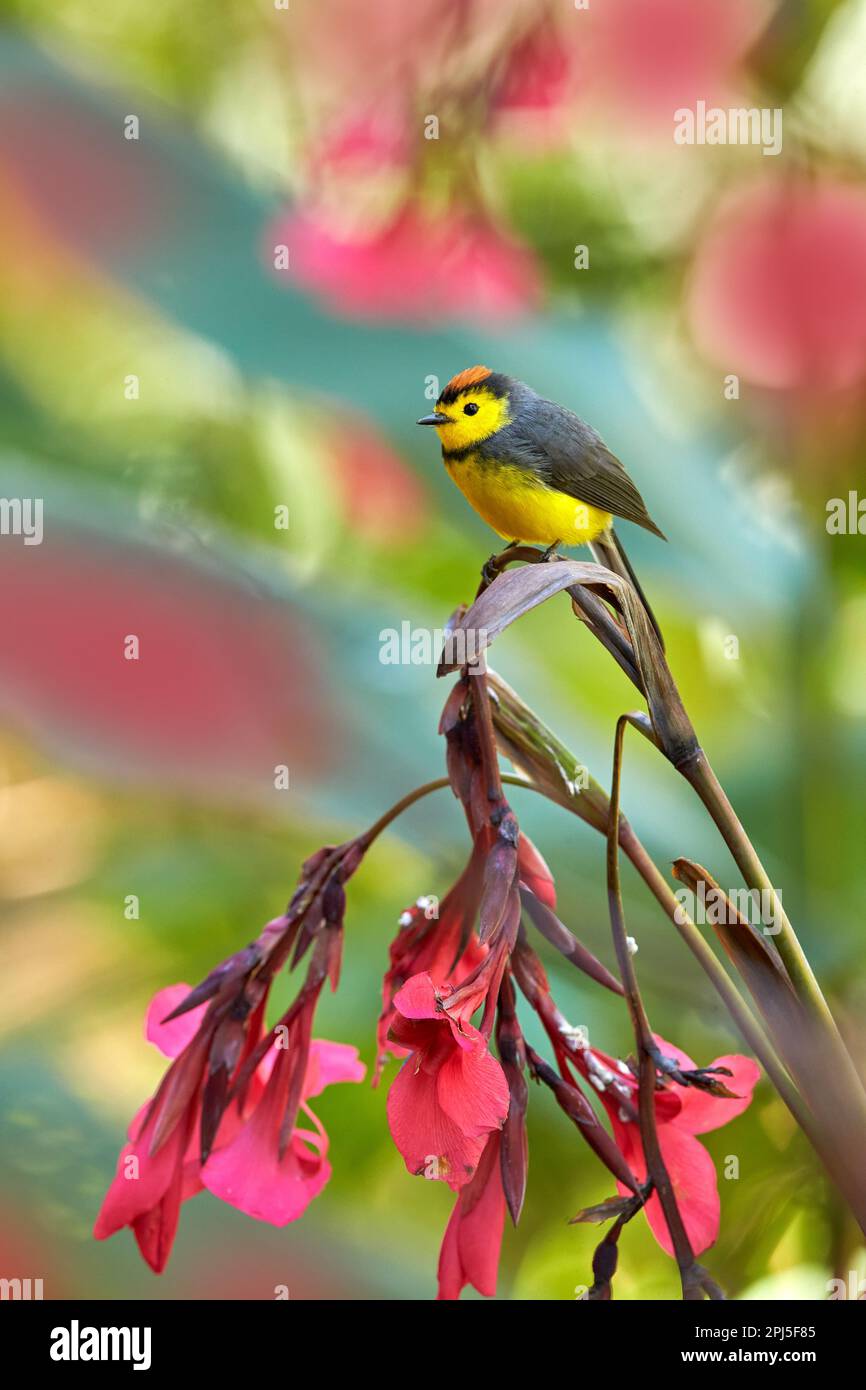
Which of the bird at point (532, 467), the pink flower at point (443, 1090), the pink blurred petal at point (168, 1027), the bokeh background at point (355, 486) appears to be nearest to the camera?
the pink flower at point (443, 1090)

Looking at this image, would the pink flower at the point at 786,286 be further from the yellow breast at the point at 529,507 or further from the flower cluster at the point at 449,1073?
the flower cluster at the point at 449,1073

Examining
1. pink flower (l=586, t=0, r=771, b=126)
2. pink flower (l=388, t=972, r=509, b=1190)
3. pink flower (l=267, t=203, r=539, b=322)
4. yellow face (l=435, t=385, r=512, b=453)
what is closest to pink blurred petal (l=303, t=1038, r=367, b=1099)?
pink flower (l=388, t=972, r=509, b=1190)

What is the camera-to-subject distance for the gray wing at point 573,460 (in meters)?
0.44

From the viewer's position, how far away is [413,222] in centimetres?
71

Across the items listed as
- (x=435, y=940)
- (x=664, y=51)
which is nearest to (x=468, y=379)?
(x=435, y=940)

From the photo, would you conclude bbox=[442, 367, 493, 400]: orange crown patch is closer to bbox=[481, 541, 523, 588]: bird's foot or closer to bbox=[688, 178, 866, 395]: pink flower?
bbox=[481, 541, 523, 588]: bird's foot

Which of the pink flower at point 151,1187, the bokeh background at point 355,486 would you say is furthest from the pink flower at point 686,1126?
the bokeh background at point 355,486

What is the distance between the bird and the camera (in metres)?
0.45

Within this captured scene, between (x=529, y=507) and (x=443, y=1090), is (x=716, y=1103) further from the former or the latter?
(x=529, y=507)

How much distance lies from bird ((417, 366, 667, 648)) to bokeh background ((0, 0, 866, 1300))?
0.62 ft

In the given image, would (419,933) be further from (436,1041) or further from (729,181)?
(729,181)

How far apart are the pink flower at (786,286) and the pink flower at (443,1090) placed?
573 mm

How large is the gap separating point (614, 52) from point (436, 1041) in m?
0.69
